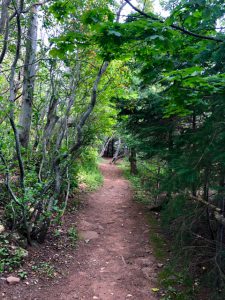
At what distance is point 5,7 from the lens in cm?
489

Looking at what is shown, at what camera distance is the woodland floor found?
14.5 ft

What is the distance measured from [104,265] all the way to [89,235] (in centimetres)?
157

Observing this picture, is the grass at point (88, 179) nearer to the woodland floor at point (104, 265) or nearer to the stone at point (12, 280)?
the woodland floor at point (104, 265)

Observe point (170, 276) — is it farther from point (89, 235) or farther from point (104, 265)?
point (89, 235)

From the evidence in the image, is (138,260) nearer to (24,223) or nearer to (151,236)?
(151,236)

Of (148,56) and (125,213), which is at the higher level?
(148,56)

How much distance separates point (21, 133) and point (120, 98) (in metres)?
3.50

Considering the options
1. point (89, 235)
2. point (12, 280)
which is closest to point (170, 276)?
point (89, 235)

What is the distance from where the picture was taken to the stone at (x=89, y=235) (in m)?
6.93

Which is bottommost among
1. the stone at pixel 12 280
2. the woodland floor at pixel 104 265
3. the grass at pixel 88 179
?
the woodland floor at pixel 104 265

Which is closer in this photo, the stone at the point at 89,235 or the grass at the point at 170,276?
the grass at the point at 170,276

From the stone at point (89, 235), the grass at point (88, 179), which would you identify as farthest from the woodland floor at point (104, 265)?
the grass at point (88, 179)

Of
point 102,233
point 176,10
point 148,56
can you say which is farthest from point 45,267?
point 176,10

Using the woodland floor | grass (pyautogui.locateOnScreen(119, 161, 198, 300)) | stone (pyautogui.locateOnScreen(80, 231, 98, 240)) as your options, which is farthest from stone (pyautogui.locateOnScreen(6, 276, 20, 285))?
stone (pyautogui.locateOnScreen(80, 231, 98, 240))
